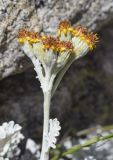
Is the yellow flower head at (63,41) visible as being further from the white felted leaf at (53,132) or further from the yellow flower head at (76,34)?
the white felted leaf at (53,132)

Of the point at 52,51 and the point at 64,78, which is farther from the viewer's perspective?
the point at 64,78

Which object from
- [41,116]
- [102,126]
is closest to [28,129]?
[41,116]

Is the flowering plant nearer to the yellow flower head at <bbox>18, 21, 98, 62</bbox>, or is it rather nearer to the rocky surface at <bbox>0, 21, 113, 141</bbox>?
the yellow flower head at <bbox>18, 21, 98, 62</bbox>

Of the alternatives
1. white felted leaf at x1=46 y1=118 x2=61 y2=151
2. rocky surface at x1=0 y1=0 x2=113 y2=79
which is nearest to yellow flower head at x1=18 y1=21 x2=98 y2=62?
rocky surface at x1=0 y1=0 x2=113 y2=79

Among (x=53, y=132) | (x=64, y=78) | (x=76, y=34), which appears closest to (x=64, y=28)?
(x=76, y=34)

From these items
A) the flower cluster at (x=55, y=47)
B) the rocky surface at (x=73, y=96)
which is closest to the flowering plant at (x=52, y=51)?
the flower cluster at (x=55, y=47)

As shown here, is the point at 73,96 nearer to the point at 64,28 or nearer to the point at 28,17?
the point at 28,17
